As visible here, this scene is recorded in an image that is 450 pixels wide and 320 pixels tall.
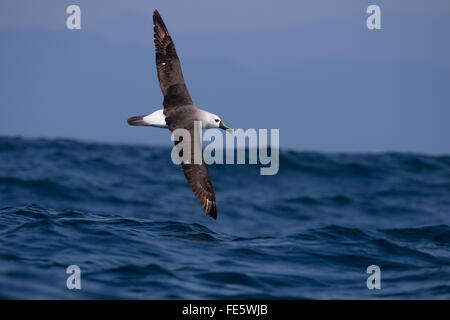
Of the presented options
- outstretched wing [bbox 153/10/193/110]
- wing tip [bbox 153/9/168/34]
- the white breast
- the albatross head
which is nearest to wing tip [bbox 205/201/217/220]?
the albatross head

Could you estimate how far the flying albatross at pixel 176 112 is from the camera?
10.6 m

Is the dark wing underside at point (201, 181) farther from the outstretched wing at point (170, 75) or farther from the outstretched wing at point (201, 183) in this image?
the outstretched wing at point (170, 75)

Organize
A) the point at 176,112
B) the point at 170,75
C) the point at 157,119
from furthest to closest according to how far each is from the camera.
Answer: the point at 170,75 < the point at 157,119 < the point at 176,112

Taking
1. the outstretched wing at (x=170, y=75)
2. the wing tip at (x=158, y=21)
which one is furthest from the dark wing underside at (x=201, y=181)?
the wing tip at (x=158, y=21)

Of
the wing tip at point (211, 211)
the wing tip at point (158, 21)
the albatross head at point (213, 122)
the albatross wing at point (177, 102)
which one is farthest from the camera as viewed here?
the wing tip at point (158, 21)

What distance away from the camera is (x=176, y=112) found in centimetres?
1106

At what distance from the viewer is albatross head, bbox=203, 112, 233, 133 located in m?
11.3

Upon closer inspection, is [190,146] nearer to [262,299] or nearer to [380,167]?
[262,299]

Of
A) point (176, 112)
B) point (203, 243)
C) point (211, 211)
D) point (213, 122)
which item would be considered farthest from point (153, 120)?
point (203, 243)

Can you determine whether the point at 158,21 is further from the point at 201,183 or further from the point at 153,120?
the point at 201,183

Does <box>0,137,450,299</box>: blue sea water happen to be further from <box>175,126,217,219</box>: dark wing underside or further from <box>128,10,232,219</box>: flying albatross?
<box>128,10,232,219</box>: flying albatross

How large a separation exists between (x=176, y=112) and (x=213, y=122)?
82 cm
